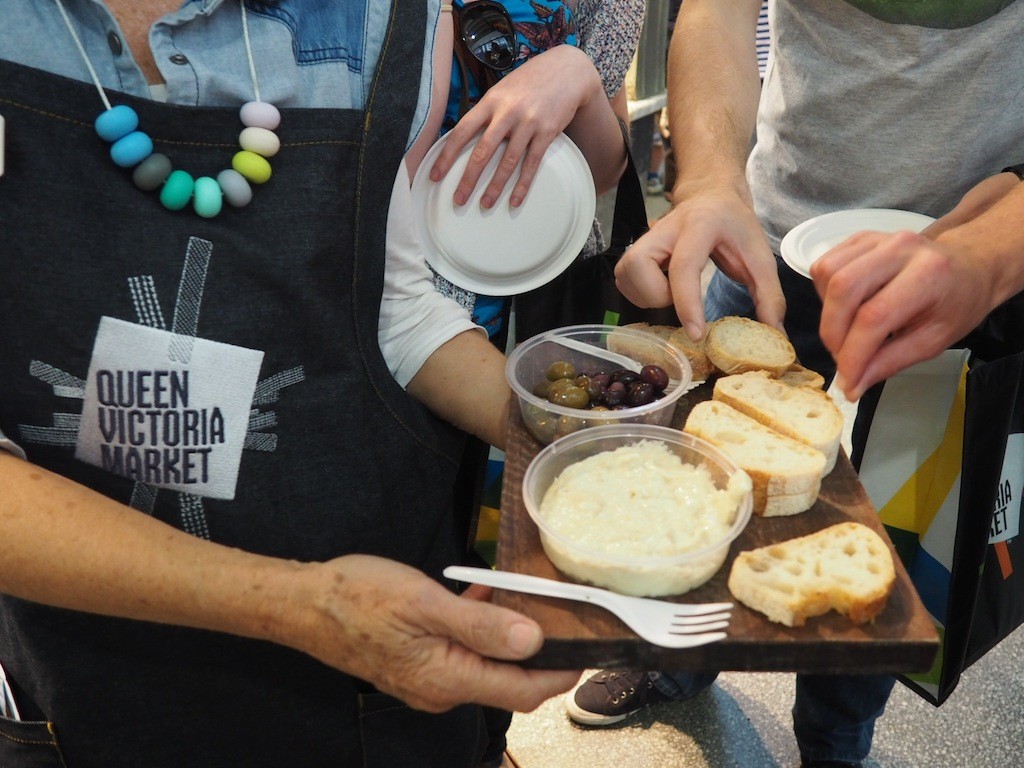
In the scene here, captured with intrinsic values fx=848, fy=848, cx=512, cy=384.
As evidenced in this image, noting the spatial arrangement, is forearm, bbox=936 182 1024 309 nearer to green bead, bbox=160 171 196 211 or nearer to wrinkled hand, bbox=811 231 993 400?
wrinkled hand, bbox=811 231 993 400

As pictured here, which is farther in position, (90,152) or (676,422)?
(676,422)

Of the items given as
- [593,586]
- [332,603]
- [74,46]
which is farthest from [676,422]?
[74,46]

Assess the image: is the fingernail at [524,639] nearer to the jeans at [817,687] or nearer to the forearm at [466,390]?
the forearm at [466,390]

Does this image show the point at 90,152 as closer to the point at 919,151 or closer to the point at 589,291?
the point at 589,291

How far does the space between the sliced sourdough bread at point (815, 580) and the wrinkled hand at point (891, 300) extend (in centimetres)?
24

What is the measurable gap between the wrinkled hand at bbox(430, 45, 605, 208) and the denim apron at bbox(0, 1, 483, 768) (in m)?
0.25

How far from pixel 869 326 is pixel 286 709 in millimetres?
920

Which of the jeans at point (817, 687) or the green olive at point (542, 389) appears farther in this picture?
the jeans at point (817, 687)

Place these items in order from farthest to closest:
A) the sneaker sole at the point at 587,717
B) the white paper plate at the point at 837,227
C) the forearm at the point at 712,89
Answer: the sneaker sole at the point at 587,717, the forearm at the point at 712,89, the white paper plate at the point at 837,227

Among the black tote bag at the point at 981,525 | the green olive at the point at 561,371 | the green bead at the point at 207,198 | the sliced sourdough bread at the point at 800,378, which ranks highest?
the green bead at the point at 207,198

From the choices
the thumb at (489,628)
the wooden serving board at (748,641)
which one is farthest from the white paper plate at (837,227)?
the thumb at (489,628)

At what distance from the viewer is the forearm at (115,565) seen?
90cm

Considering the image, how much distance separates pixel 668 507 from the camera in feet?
3.23

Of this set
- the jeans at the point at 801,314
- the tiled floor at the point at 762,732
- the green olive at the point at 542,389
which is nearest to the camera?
the green olive at the point at 542,389
